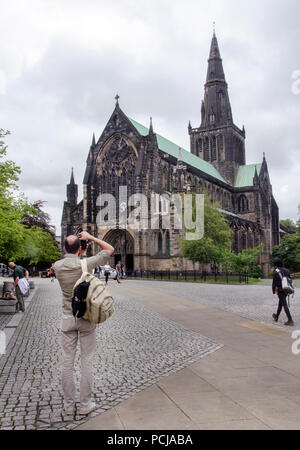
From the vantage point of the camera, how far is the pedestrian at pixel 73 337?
4273 mm

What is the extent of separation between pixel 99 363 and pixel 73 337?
2.39 metres

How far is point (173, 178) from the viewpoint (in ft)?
137

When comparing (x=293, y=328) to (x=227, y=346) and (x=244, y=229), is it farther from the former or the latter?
(x=244, y=229)

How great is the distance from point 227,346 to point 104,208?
39.9m

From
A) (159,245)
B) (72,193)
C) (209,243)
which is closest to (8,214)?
(209,243)

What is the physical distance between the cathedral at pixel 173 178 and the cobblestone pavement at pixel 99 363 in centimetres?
2766

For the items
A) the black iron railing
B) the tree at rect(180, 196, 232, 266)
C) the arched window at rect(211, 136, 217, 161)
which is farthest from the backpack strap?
the arched window at rect(211, 136, 217, 161)

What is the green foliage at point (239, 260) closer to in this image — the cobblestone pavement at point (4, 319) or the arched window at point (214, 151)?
the cobblestone pavement at point (4, 319)

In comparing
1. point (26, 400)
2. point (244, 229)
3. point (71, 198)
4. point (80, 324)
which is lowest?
point (26, 400)

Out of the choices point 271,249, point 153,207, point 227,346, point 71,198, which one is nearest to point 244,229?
point 271,249

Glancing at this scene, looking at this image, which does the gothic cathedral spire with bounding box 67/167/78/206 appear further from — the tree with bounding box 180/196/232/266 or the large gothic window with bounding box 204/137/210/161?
the large gothic window with bounding box 204/137/210/161

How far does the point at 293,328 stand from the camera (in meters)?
9.69
